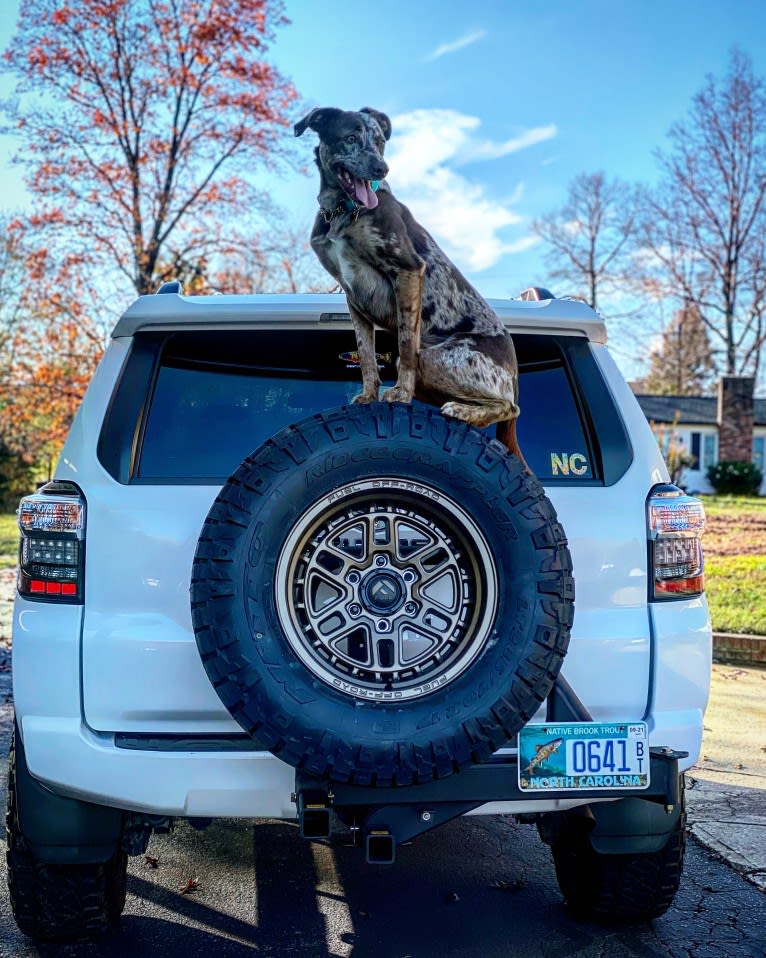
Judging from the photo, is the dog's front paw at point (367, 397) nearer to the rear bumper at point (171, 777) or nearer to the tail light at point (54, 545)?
the tail light at point (54, 545)

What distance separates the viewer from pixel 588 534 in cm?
254

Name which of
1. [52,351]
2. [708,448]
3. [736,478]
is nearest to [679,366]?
[708,448]

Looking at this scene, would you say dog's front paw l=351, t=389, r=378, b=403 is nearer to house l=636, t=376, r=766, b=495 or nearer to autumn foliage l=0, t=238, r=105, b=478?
autumn foliage l=0, t=238, r=105, b=478

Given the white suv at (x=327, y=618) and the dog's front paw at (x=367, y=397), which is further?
the dog's front paw at (x=367, y=397)

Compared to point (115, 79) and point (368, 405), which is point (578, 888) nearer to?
point (368, 405)

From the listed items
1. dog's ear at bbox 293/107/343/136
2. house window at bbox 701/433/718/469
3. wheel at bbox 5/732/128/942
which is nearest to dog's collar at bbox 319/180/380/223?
dog's ear at bbox 293/107/343/136

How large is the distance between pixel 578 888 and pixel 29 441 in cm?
2622

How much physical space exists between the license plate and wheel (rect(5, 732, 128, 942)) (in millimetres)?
1270

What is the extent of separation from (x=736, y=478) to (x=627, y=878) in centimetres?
3371

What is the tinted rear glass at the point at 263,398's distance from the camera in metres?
2.65

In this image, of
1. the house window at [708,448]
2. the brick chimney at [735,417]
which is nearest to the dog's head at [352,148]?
the brick chimney at [735,417]

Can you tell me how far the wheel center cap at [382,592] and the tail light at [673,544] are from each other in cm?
78

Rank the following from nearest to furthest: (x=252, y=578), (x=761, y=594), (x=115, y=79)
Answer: (x=252, y=578), (x=761, y=594), (x=115, y=79)

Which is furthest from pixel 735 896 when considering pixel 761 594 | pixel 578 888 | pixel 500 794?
pixel 761 594
